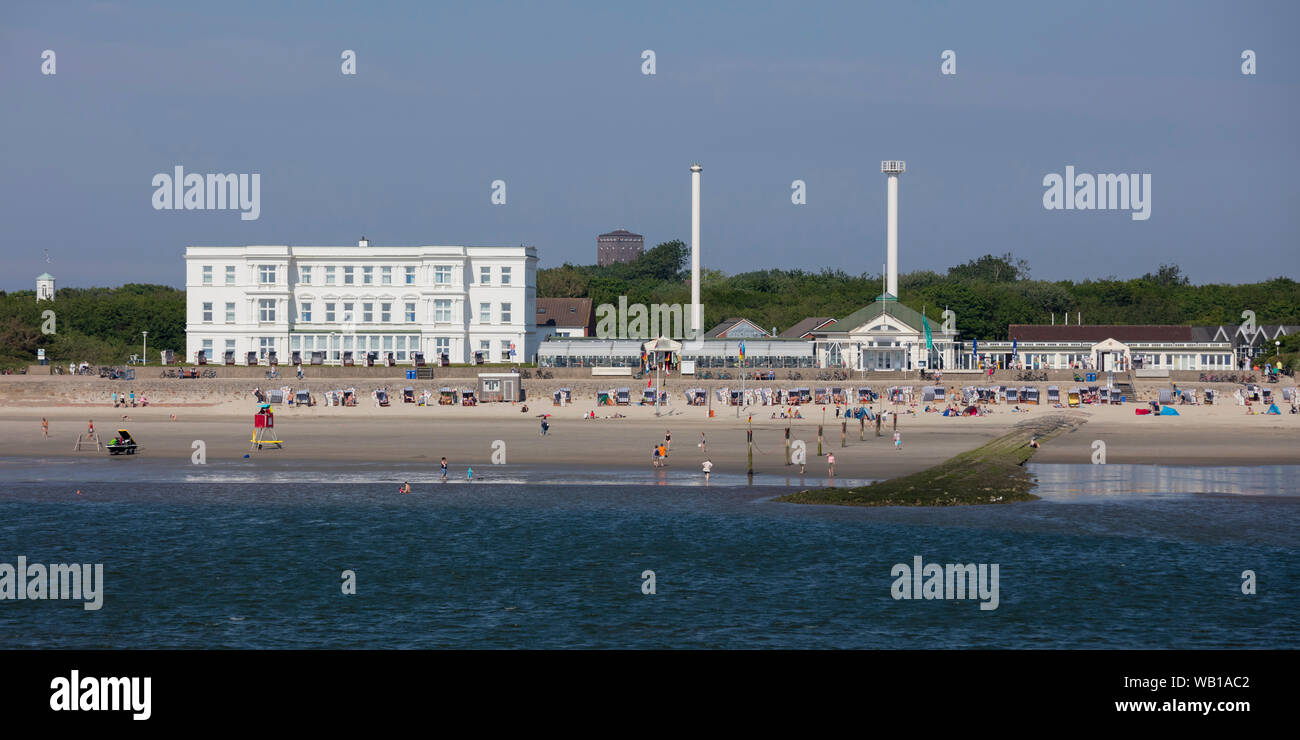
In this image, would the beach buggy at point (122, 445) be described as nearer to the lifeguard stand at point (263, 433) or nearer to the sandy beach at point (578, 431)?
the sandy beach at point (578, 431)

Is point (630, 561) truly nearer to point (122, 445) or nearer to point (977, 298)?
point (122, 445)

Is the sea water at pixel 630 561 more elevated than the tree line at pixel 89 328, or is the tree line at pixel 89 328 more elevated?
the tree line at pixel 89 328

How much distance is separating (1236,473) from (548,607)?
1308 inches

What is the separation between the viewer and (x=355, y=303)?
102 metres

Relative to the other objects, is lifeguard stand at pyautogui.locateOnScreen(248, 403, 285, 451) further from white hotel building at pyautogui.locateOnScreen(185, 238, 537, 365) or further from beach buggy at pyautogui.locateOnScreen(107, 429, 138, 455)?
white hotel building at pyautogui.locateOnScreen(185, 238, 537, 365)

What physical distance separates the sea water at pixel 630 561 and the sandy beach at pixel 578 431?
22.1 feet

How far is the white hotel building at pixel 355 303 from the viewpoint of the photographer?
10000cm

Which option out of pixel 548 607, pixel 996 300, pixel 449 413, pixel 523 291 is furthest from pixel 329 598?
pixel 996 300

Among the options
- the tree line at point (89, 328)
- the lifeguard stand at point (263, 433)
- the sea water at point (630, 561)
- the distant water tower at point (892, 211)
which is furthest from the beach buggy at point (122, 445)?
the distant water tower at point (892, 211)

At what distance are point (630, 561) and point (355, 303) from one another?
75.1 metres

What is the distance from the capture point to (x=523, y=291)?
338ft
